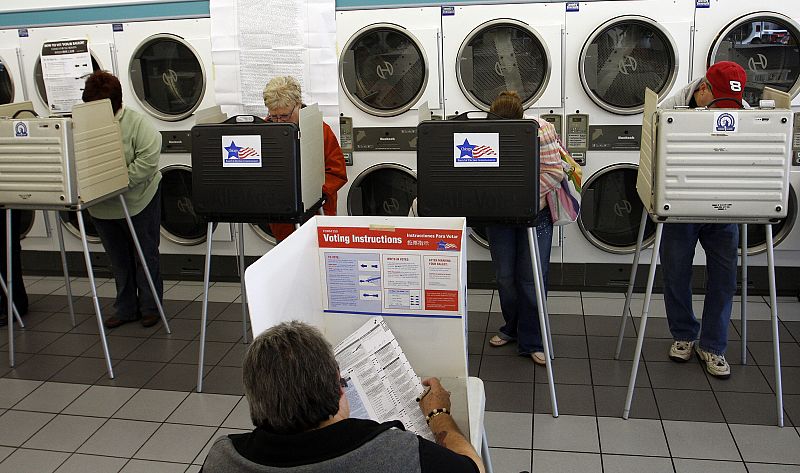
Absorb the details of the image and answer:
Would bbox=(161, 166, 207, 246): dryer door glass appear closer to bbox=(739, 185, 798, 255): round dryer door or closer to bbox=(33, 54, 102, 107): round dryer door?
bbox=(33, 54, 102, 107): round dryer door

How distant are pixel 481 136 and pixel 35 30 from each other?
3.90 metres

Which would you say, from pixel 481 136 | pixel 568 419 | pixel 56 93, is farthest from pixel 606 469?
pixel 56 93

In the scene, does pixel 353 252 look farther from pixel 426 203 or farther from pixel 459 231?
pixel 426 203

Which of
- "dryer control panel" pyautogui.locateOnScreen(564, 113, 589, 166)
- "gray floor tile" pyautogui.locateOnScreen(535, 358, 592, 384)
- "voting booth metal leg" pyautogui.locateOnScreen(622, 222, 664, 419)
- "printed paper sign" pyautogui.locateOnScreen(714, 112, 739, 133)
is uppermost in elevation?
"printed paper sign" pyautogui.locateOnScreen(714, 112, 739, 133)

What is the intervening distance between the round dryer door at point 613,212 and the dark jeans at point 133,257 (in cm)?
277

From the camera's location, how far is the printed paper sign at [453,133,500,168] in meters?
3.12

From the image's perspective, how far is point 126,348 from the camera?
446 cm

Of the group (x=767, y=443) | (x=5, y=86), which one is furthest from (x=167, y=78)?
(x=767, y=443)

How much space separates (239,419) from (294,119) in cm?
162

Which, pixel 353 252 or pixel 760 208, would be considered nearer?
pixel 353 252

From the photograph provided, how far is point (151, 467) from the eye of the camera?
3.22 meters

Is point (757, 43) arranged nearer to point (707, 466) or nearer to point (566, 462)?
point (707, 466)

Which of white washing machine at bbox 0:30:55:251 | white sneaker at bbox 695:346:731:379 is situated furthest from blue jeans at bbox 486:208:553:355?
white washing machine at bbox 0:30:55:251

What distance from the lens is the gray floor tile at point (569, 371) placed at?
3.80 meters
